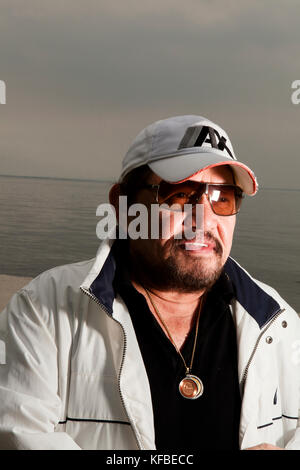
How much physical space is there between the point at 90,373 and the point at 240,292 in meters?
0.58

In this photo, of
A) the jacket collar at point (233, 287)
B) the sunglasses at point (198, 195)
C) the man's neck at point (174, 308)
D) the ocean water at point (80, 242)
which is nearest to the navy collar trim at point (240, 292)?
the jacket collar at point (233, 287)

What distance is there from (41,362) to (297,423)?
0.83 m

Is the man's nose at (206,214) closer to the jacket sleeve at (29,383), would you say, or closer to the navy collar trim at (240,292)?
the navy collar trim at (240,292)

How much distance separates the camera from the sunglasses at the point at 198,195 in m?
1.83

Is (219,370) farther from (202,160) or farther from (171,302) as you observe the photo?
(202,160)

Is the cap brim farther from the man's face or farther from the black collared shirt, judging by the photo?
the black collared shirt

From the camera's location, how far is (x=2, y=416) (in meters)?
1.57

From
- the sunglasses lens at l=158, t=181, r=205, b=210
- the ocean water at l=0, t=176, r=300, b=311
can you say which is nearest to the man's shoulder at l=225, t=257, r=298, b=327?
the sunglasses lens at l=158, t=181, r=205, b=210

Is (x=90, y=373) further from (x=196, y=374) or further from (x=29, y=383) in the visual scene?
(x=196, y=374)

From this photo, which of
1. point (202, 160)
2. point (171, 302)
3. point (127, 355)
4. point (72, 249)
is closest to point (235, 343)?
point (171, 302)

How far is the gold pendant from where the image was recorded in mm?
1736

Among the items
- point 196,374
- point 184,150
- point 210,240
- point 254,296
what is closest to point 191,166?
point 184,150

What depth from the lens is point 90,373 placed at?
167 centimetres

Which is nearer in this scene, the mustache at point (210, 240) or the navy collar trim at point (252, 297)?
the mustache at point (210, 240)
